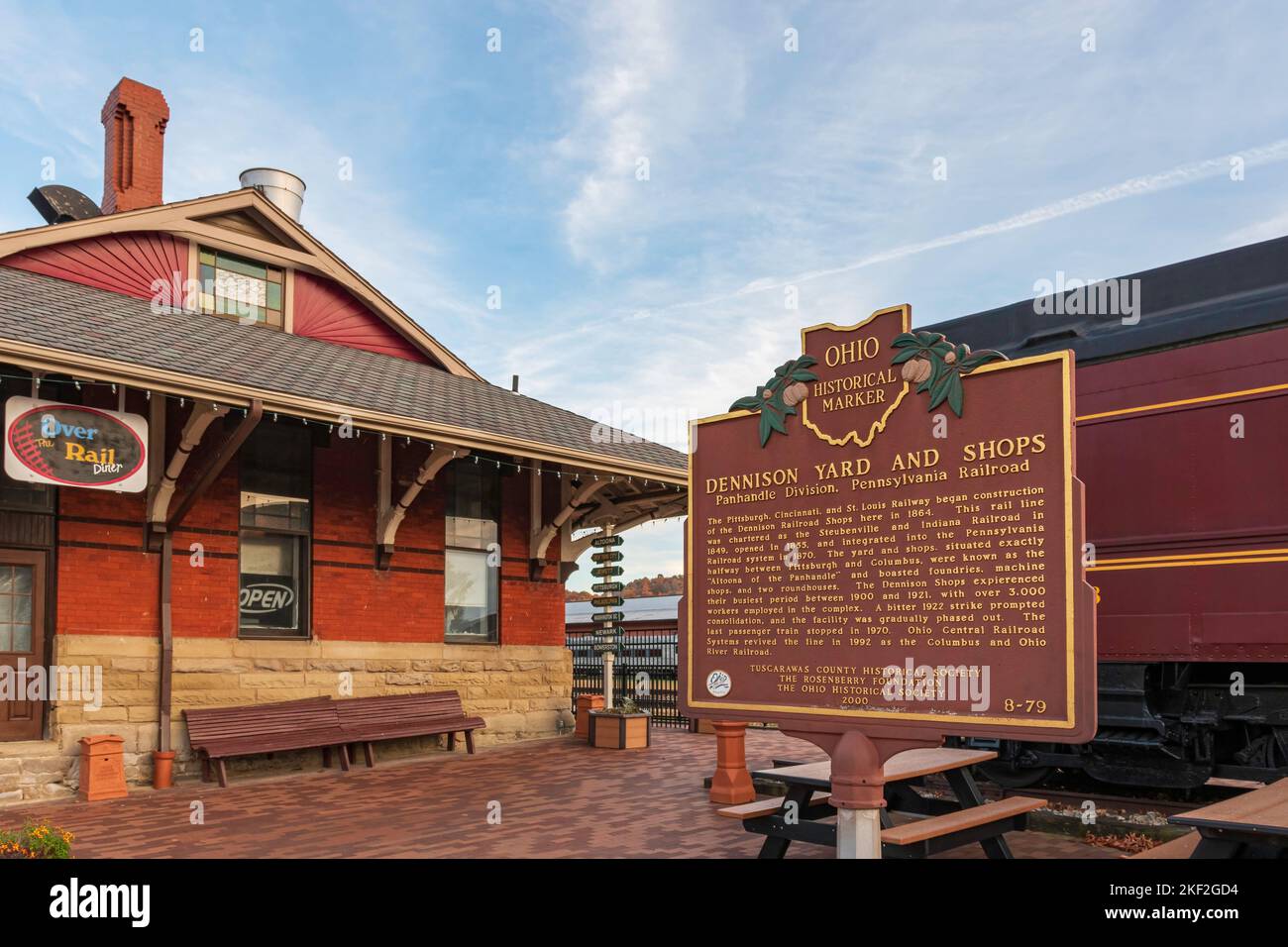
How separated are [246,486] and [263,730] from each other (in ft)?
9.43

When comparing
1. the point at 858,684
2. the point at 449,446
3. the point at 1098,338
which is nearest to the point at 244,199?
the point at 449,446

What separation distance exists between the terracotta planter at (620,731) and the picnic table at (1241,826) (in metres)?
9.96

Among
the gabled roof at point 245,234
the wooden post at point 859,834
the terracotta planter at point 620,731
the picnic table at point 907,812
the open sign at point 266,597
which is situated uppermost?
the gabled roof at point 245,234

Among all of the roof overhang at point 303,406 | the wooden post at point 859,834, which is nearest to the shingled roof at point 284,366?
the roof overhang at point 303,406

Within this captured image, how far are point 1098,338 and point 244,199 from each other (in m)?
A: 11.2

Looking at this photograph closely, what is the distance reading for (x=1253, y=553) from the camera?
7.46m

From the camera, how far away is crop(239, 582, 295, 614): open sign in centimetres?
1221

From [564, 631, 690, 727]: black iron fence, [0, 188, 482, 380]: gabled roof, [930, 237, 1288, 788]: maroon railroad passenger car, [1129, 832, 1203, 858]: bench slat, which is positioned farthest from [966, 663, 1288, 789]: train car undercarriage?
[0, 188, 482, 380]: gabled roof

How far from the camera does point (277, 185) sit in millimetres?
17078

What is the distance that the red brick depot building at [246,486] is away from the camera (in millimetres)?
10273

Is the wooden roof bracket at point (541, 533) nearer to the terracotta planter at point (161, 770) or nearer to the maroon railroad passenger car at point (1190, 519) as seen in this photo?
the terracotta planter at point (161, 770)

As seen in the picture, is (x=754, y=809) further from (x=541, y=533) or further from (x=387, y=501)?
(x=541, y=533)

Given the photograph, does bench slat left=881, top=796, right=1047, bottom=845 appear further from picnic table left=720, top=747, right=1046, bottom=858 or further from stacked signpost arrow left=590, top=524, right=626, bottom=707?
stacked signpost arrow left=590, top=524, right=626, bottom=707
